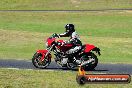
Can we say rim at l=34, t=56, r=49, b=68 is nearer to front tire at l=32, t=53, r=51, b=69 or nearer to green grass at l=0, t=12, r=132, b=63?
front tire at l=32, t=53, r=51, b=69

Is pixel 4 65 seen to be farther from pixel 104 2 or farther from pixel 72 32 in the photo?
pixel 104 2

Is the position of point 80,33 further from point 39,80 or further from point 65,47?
point 39,80

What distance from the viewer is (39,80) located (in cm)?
1441

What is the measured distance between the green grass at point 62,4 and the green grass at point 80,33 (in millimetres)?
11921

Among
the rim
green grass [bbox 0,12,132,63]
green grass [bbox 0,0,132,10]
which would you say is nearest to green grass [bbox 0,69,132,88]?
the rim

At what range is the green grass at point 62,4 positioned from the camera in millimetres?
65562

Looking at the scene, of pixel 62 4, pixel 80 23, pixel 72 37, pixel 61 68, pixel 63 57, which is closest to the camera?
pixel 72 37

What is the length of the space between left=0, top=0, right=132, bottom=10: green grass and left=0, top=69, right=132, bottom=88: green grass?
160 ft

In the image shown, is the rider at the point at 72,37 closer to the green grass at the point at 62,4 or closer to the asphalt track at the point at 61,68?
the asphalt track at the point at 61,68

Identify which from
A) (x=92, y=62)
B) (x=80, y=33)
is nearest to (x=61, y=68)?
(x=92, y=62)

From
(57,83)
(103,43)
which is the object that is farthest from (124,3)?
(57,83)

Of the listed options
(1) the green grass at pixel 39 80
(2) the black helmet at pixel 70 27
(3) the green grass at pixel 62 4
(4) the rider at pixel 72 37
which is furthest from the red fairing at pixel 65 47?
(3) the green grass at pixel 62 4

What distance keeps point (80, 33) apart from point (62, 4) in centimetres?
3308

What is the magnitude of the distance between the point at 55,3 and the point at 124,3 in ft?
37.3
